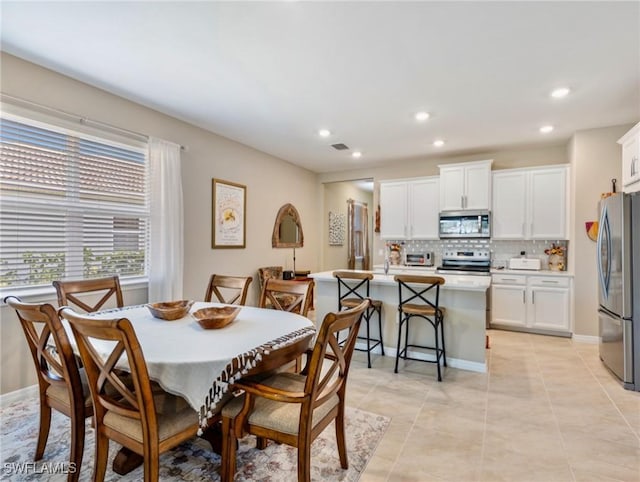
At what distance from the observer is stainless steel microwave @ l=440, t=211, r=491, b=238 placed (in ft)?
16.3

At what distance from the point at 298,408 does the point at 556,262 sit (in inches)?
188

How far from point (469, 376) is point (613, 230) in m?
1.96

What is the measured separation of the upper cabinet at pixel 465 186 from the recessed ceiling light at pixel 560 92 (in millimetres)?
1739

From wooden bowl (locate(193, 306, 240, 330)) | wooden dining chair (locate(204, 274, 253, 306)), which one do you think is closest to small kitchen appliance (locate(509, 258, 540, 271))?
wooden dining chair (locate(204, 274, 253, 306))

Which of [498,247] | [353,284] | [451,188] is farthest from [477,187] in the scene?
[353,284]

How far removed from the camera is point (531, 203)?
185 inches

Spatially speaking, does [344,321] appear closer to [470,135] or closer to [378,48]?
[378,48]

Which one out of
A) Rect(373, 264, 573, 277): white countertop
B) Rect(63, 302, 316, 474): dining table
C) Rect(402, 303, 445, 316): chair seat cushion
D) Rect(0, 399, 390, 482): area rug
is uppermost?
Rect(373, 264, 573, 277): white countertop

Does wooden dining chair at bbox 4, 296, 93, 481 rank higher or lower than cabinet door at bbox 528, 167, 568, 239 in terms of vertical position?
lower

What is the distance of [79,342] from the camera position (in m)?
1.42

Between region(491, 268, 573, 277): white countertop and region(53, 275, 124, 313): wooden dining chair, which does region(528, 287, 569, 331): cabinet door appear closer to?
region(491, 268, 573, 277): white countertop

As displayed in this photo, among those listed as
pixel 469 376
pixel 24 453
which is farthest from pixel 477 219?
pixel 24 453

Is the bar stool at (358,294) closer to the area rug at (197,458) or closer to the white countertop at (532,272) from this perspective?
the area rug at (197,458)

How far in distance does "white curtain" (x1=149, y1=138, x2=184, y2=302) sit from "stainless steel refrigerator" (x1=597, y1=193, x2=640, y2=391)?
14.4 feet
